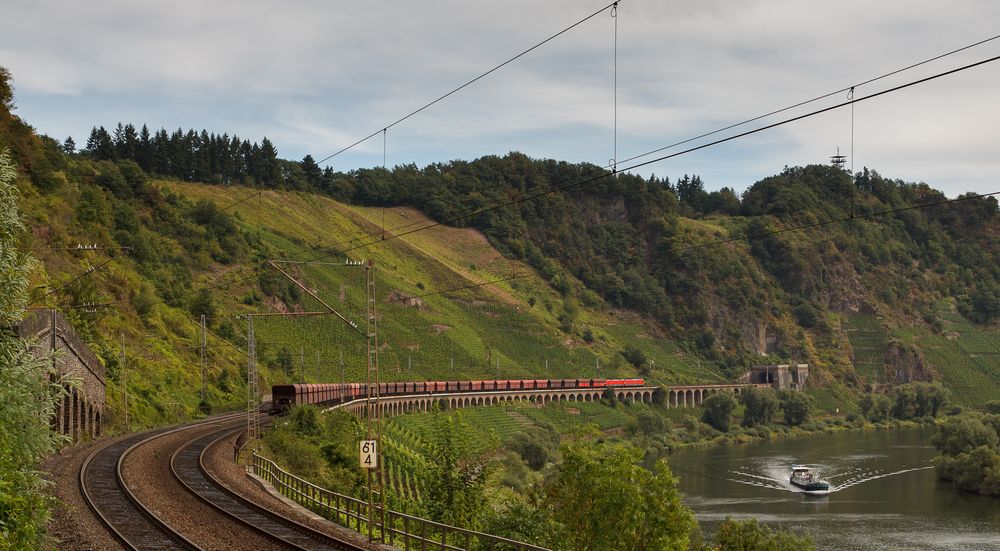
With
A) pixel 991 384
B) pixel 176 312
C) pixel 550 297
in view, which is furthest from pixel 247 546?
pixel 991 384

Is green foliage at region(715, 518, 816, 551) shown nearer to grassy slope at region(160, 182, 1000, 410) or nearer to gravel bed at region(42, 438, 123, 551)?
gravel bed at region(42, 438, 123, 551)

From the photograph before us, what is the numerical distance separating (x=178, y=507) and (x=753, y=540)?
3174 cm

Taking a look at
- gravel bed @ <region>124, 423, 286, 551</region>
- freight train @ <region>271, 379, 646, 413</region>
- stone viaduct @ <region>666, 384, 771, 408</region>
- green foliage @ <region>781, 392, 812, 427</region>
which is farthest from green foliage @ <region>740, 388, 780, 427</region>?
gravel bed @ <region>124, 423, 286, 551</region>

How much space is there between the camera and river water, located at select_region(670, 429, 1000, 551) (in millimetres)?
67750

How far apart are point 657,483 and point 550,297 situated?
15038 cm

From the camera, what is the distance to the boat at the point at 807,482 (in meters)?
84.8

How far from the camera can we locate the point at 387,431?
72.5 metres

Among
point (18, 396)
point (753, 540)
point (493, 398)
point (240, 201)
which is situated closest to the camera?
point (18, 396)

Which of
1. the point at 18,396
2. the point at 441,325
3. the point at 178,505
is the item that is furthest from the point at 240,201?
the point at 18,396

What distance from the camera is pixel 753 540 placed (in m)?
53.4

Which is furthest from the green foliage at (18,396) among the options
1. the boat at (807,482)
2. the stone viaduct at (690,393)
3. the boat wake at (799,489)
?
the stone viaduct at (690,393)

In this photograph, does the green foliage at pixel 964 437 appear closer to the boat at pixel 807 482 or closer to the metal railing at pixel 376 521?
the boat at pixel 807 482

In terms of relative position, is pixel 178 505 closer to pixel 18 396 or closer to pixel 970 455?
pixel 18 396

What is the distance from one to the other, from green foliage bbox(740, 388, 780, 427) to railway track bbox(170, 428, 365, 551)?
107 metres
